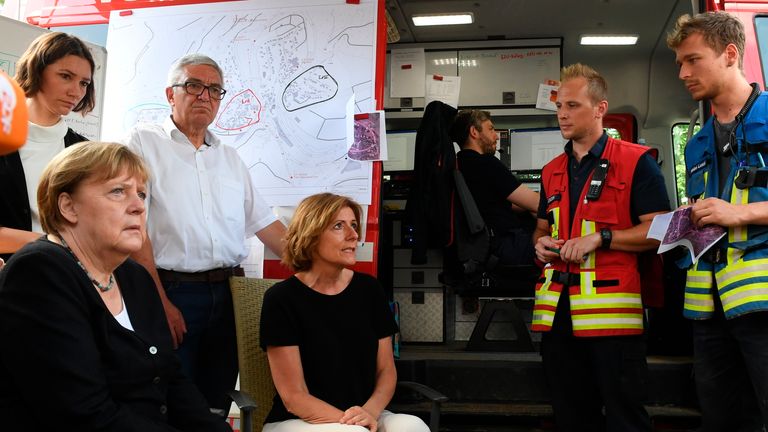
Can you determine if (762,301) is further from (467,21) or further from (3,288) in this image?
(467,21)

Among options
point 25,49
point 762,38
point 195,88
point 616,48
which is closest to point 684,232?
point 762,38

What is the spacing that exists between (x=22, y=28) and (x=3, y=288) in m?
2.73

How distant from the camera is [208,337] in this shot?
2.90 meters

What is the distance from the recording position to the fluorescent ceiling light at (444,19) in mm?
6120

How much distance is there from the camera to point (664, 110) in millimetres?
7141

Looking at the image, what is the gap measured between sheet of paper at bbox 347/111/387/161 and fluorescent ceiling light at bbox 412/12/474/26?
3.01 m

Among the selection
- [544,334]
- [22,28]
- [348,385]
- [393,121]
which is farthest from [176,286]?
[393,121]

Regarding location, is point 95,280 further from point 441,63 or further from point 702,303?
point 441,63

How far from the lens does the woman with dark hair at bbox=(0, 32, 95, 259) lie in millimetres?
2488

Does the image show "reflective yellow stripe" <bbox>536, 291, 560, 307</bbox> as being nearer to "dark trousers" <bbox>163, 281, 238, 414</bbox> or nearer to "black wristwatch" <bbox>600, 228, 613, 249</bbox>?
"black wristwatch" <bbox>600, 228, 613, 249</bbox>

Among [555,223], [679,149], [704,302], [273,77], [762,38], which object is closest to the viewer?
[704,302]

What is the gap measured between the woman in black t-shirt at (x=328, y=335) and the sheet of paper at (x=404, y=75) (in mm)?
3610

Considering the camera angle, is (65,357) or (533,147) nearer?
(65,357)

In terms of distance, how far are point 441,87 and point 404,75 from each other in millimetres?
490
